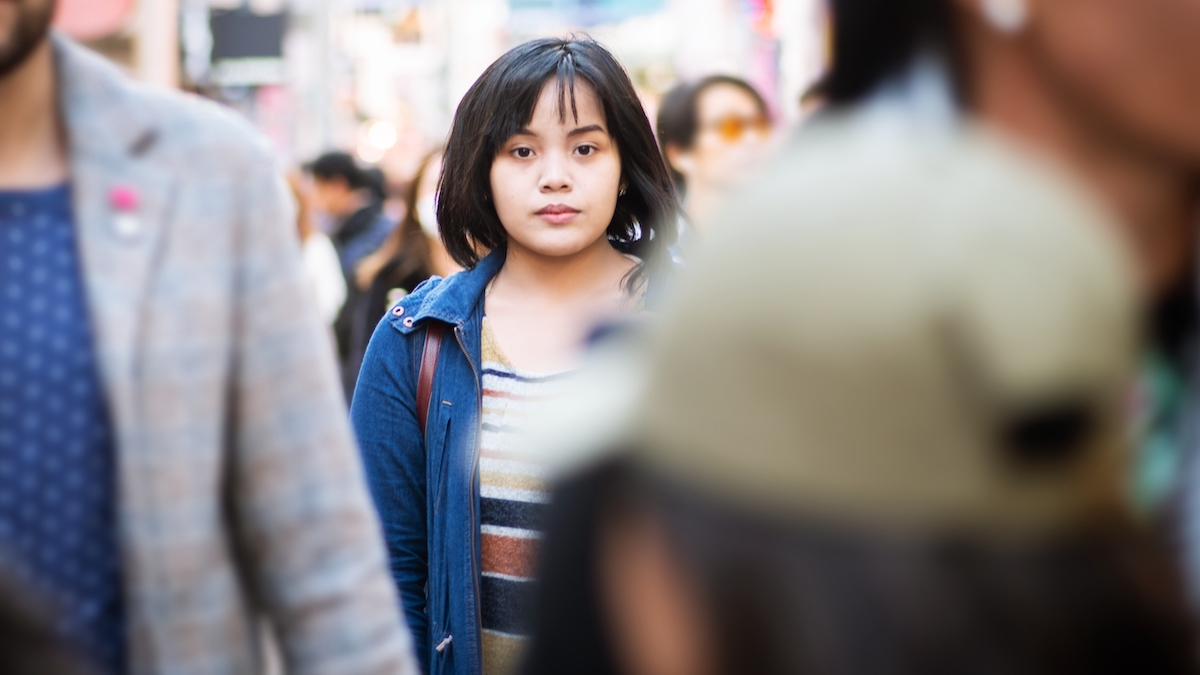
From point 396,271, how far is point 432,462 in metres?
3.09

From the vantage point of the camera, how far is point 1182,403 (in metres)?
1.03

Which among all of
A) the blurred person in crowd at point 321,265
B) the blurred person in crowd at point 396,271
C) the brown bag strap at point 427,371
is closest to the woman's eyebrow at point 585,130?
the brown bag strap at point 427,371

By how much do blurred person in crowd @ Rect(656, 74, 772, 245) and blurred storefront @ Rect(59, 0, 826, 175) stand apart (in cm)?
41

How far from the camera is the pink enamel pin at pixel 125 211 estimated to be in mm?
1675

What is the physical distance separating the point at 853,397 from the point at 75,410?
43.5 inches

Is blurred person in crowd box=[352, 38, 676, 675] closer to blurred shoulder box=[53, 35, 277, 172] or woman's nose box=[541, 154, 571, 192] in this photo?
woman's nose box=[541, 154, 571, 192]

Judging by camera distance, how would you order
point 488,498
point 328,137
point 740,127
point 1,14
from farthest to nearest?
1. point 328,137
2. point 740,127
3. point 488,498
4. point 1,14

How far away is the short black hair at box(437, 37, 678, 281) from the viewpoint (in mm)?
2914

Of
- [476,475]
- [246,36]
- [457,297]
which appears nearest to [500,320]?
[457,297]

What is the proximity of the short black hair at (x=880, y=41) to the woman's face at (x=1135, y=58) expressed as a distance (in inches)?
4.4

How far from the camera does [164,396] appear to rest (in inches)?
64.9

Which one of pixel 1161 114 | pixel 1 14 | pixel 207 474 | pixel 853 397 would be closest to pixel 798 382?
pixel 853 397

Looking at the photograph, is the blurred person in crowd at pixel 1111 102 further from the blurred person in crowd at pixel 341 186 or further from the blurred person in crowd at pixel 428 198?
the blurred person in crowd at pixel 341 186

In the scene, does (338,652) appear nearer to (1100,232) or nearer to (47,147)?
(47,147)
